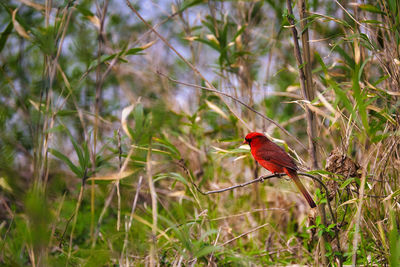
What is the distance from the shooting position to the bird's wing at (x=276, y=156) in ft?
6.69

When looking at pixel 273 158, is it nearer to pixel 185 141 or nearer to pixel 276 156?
pixel 276 156

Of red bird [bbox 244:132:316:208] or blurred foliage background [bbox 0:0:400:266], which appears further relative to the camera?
red bird [bbox 244:132:316:208]

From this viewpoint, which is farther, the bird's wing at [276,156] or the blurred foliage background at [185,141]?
the bird's wing at [276,156]

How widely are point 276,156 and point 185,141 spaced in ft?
4.35

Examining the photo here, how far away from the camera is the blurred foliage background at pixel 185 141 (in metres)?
1.69

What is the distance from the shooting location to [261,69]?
12.9 feet

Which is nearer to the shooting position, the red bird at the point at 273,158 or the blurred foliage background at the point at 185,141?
the blurred foliage background at the point at 185,141

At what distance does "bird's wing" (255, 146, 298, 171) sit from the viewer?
80.3 inches

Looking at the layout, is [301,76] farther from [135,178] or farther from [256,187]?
[256,187]

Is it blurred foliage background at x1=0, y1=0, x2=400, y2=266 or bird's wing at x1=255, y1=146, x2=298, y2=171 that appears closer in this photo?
blurred foliage background at x1=0, y1=0, x2=400, y2=266

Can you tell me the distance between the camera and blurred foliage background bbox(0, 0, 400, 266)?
5.55 feet

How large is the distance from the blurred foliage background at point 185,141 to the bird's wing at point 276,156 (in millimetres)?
64

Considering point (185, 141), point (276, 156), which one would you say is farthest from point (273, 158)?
point (185, 141)

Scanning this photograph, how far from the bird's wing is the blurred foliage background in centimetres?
6
